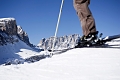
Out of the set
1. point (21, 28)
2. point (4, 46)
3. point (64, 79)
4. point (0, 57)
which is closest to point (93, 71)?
point (64, 79)

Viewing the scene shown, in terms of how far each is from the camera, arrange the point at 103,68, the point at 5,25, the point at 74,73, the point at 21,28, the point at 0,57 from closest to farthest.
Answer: the point at 74,73 < the point at 103,68 < the point at 0,57 < the point at 5,25 < the point at 21,28

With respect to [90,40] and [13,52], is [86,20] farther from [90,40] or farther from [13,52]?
[13,52]

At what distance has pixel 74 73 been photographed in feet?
5.09

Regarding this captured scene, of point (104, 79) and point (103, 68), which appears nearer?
point (104, 79)

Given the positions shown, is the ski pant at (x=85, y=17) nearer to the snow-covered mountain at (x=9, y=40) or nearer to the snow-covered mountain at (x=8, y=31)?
the snow-covered mountain at (x=9, y=40)

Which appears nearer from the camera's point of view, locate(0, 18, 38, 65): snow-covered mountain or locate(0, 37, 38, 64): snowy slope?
locate(0, 37, 38, 64): snowy slope

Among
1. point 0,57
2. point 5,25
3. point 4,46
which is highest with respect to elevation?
point 5,25

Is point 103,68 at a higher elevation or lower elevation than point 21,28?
lower

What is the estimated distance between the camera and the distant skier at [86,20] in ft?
11.1

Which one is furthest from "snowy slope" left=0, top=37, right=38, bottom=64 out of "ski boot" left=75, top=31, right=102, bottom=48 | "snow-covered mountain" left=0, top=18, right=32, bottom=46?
"ski boot" left=75, top=31, right=102, bottom=48

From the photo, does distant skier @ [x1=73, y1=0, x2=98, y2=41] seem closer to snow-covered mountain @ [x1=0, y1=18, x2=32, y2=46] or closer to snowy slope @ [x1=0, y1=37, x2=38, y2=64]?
snowy slope @ [x1=0, y1=37, x2=38, y2=64]

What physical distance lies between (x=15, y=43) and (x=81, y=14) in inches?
5145

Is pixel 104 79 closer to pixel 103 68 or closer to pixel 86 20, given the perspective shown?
pixel 103 68

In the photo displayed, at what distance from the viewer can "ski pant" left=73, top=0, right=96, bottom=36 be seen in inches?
133
